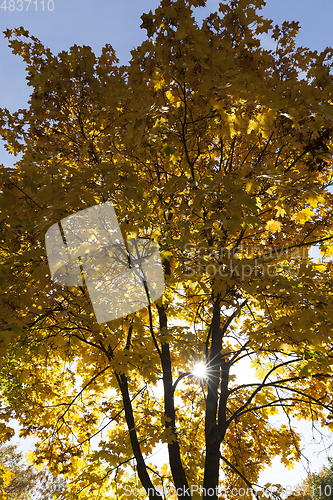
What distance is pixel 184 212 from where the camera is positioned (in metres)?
3.51

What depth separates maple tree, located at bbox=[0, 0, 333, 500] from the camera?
310 cm

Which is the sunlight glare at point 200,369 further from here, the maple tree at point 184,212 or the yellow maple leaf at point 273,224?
the yellow maple leaf at point 273,224

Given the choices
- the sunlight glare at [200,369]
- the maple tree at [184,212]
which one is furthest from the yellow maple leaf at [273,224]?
the sunlight glare at [200,369]

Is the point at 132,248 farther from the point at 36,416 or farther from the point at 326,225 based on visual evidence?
the point at 36,416

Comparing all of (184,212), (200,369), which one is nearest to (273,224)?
(184,212)

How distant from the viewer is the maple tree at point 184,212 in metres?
3.10

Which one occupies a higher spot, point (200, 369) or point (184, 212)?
point (184, 212)

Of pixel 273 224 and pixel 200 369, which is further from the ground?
pixel 273 224

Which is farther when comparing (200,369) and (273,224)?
(200,369)

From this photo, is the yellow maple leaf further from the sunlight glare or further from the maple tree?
the sunlight glare

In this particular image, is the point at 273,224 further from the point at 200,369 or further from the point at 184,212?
the point at 200,369

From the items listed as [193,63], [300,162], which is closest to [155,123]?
[193,63]

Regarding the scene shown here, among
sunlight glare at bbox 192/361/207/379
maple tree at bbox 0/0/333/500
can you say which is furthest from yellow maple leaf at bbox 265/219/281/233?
sunlight glare at bbox 192/361/207/379

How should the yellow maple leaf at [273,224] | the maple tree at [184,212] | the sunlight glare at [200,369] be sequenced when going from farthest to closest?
the sunlight glare at [200,369]
the yellow maple leaf at [273,224]
the maple tree at [184,212]
